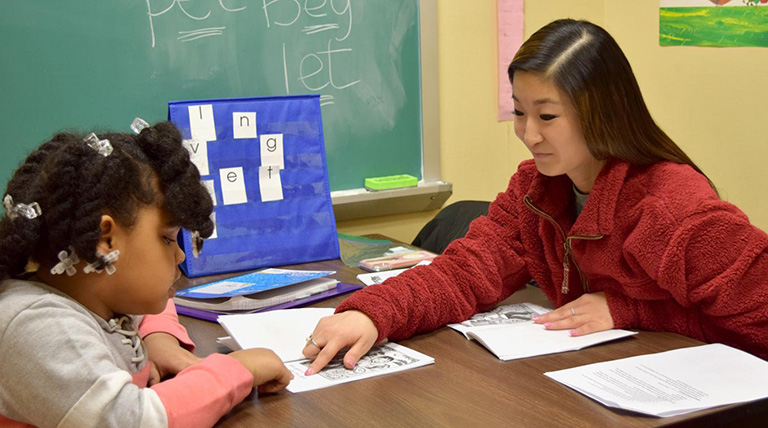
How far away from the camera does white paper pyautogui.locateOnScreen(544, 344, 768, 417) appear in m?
1.07

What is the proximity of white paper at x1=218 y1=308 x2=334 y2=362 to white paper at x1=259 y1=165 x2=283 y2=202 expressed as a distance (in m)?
0.55

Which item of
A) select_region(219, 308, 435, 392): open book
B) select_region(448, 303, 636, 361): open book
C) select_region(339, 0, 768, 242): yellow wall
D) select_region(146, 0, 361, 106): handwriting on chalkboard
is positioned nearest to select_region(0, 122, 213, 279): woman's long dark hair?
select_region(219, 308, 435, 392): open book

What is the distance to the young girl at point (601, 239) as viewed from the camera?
1283 millimetres

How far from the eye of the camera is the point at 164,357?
4.11ft

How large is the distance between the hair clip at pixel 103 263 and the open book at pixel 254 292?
1.88ft

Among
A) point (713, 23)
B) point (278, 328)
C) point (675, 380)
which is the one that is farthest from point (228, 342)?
point (713, 23)

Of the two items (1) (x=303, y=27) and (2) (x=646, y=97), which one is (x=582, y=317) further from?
(2) (x=646, y=97)

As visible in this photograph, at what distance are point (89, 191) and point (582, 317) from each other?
2.79 feet

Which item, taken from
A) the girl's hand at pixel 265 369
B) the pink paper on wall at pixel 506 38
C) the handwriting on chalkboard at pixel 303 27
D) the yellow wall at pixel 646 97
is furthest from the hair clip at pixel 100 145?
the pink paper on wall at pixel 506 38

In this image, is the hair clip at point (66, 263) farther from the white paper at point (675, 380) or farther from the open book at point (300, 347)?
the white paper at point (675, 380)

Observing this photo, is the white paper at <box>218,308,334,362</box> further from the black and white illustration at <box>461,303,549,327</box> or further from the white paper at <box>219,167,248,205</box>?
the white paper at <box>219,167,248,205</box>

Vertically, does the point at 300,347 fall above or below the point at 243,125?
below

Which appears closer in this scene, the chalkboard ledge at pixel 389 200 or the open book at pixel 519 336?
the open book at pixel 519 336

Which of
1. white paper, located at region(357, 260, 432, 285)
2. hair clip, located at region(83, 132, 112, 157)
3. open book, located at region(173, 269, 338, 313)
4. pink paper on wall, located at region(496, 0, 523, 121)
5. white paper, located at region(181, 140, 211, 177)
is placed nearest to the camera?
hair clip, located at region(83, 132, 112, 157)
